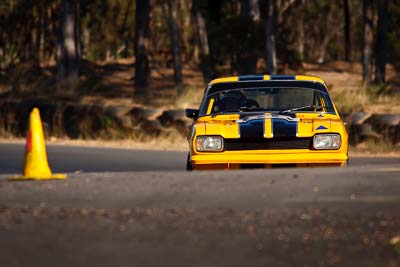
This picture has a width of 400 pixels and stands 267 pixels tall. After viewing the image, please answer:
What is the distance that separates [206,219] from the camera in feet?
26.2

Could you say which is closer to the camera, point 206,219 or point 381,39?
point 206,219

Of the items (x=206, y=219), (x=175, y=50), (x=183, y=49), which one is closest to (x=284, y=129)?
(x=206, y=219)

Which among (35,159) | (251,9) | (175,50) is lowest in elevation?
(175,50)

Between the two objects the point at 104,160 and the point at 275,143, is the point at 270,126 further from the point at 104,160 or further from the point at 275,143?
the point at 104,160

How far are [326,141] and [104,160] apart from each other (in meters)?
7.25

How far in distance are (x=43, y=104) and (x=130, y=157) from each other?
22.4 feet

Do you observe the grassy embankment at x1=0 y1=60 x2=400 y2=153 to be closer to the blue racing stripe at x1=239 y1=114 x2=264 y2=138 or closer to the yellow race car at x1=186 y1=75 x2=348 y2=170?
the yellow race car at x1=186 y1=75 x2=348 y2=170

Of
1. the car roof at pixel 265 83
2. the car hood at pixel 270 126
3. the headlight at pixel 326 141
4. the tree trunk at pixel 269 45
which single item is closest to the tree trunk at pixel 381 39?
the tree trunk at pixel 269 45

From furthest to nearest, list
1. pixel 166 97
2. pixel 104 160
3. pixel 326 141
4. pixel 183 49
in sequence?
1. pixel 183 49
2. pixel 166 97
3. pixel 104 160
4. pixel 326 141

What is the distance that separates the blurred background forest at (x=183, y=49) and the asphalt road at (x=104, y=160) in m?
6.44

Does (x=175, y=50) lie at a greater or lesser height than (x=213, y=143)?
lesser

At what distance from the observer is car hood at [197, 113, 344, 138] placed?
455 inches

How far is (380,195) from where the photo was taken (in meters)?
9.12

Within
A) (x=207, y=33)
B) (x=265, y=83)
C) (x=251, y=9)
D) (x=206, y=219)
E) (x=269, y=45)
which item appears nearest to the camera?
(x=206, y=219)
